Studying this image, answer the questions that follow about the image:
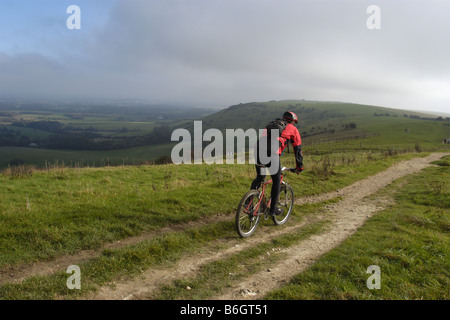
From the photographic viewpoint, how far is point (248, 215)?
7.26m

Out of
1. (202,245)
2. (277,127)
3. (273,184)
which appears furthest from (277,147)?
(202,245)

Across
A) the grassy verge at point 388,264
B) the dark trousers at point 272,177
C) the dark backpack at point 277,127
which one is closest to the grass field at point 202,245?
the grassy verge at point 388,264

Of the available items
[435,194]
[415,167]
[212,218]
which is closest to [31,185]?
[212,218]

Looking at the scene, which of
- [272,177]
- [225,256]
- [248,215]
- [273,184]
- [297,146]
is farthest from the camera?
[273,184]

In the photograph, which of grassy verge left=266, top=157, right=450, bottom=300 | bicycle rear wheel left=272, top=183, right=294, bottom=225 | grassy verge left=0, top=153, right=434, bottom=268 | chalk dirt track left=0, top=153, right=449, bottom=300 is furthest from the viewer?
bicycle rear wheel left=272, top=183, right=294, bottom=225

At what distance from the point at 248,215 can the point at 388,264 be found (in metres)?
3.44

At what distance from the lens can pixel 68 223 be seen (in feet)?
22.5

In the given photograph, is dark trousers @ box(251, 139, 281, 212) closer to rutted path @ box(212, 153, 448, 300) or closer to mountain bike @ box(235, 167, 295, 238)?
mountain bike @ box(235, 167, 295, 238)

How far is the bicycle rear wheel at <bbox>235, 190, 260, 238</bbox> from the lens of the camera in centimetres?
690

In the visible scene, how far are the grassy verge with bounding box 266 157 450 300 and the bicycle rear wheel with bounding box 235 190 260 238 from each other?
2.13 metres

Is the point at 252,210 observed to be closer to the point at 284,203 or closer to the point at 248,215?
the point at 248,215

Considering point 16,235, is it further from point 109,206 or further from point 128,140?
point 128,140

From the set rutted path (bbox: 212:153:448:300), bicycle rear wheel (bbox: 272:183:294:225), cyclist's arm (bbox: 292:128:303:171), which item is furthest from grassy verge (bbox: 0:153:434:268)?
cyclist's arm (bbox: 292:128:303:171)

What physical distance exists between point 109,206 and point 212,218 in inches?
134
